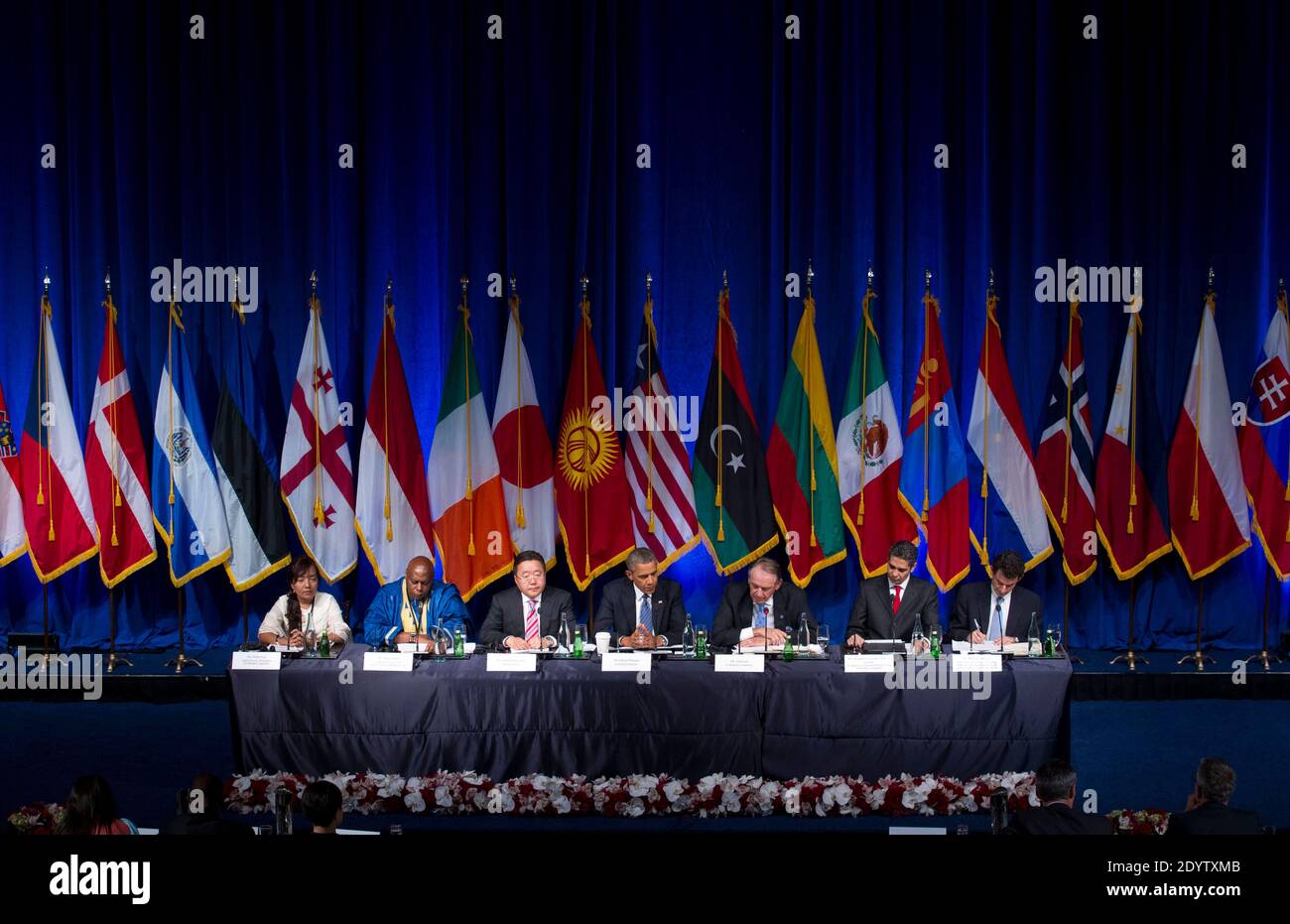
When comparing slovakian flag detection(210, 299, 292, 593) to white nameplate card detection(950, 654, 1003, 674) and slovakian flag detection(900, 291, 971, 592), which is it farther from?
white nameplate card detection(950, 654, 1003, 674)

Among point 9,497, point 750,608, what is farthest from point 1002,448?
point 9,497

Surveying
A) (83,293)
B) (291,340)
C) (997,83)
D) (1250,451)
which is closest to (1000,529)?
(1250,451)

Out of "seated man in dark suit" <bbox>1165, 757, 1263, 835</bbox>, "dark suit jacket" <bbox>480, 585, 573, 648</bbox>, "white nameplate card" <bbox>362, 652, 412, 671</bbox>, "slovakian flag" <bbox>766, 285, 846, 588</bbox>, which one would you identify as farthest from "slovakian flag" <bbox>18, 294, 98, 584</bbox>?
"seated man in dark suit" <bbox>1165, 757, 1263, 835</bbox>

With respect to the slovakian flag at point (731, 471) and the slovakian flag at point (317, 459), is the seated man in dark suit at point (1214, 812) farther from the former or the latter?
the slovakian flag at point (317, 459)

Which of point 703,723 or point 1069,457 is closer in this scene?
point 703,723

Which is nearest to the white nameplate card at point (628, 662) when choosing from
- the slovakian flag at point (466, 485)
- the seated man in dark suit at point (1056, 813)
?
the seated man in dark suit at point (1056, 813)

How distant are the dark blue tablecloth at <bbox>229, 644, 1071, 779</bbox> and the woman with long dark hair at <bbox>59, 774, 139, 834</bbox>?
2626 mm

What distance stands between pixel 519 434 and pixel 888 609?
3210 mm

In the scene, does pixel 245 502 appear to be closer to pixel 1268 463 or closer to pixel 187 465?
pixel 187 465

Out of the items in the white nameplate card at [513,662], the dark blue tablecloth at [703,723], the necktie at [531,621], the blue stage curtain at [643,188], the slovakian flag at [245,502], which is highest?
the blue stage curtain at [643,188]

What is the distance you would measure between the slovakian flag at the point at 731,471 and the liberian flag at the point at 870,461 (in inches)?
26.1

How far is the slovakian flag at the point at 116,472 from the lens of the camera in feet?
32.2

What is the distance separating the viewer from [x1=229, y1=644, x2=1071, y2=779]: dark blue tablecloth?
704cm

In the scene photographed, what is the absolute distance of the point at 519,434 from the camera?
9867mm
